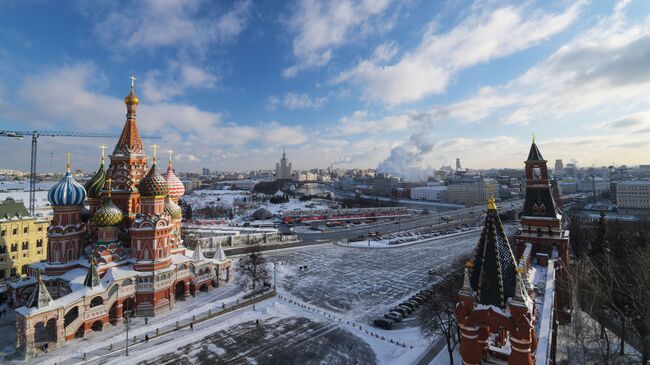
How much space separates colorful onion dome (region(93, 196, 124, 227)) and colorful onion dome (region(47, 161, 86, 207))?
189 centimetres

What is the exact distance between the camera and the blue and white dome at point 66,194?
24281 millimetres

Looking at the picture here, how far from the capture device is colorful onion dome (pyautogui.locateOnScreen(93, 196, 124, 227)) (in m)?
24.5

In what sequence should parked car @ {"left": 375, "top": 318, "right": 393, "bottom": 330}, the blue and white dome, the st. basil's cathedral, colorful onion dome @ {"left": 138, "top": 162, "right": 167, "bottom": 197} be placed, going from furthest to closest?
colorful onion dome @ {"left": 138, "top": 162, "right": 167, "bottom": 197}, the blue and white dome, parked car @ {"left": 375, "top": 318, "right": 393, "bottom": 330}, the st. basil's cathedral

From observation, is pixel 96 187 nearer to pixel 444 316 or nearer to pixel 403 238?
pixel 444 316

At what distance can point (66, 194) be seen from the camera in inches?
963

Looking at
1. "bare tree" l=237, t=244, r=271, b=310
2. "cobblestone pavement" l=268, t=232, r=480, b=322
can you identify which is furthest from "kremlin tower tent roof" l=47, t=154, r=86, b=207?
"cobblestone pavement" l=268, t=232, r=480, b=322

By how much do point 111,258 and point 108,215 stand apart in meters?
3.29

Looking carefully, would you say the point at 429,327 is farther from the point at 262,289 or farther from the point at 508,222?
the point at 508,222

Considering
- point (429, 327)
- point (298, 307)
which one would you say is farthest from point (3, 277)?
point (429, 327)

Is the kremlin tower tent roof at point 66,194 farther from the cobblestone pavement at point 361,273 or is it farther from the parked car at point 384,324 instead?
the parked car at point 384,324

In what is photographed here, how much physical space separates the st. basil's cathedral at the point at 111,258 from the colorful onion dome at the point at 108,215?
6 centimetres

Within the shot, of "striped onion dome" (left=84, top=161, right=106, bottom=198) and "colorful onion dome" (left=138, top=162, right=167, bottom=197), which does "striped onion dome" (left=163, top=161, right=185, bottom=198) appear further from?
"colorful onion dome" (left=138, top=162, right=167, bottom=197)

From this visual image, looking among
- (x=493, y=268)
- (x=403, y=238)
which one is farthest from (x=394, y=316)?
(x=403, y=238)

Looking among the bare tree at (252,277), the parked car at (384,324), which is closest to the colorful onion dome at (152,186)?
the bare tree at (252,277)
